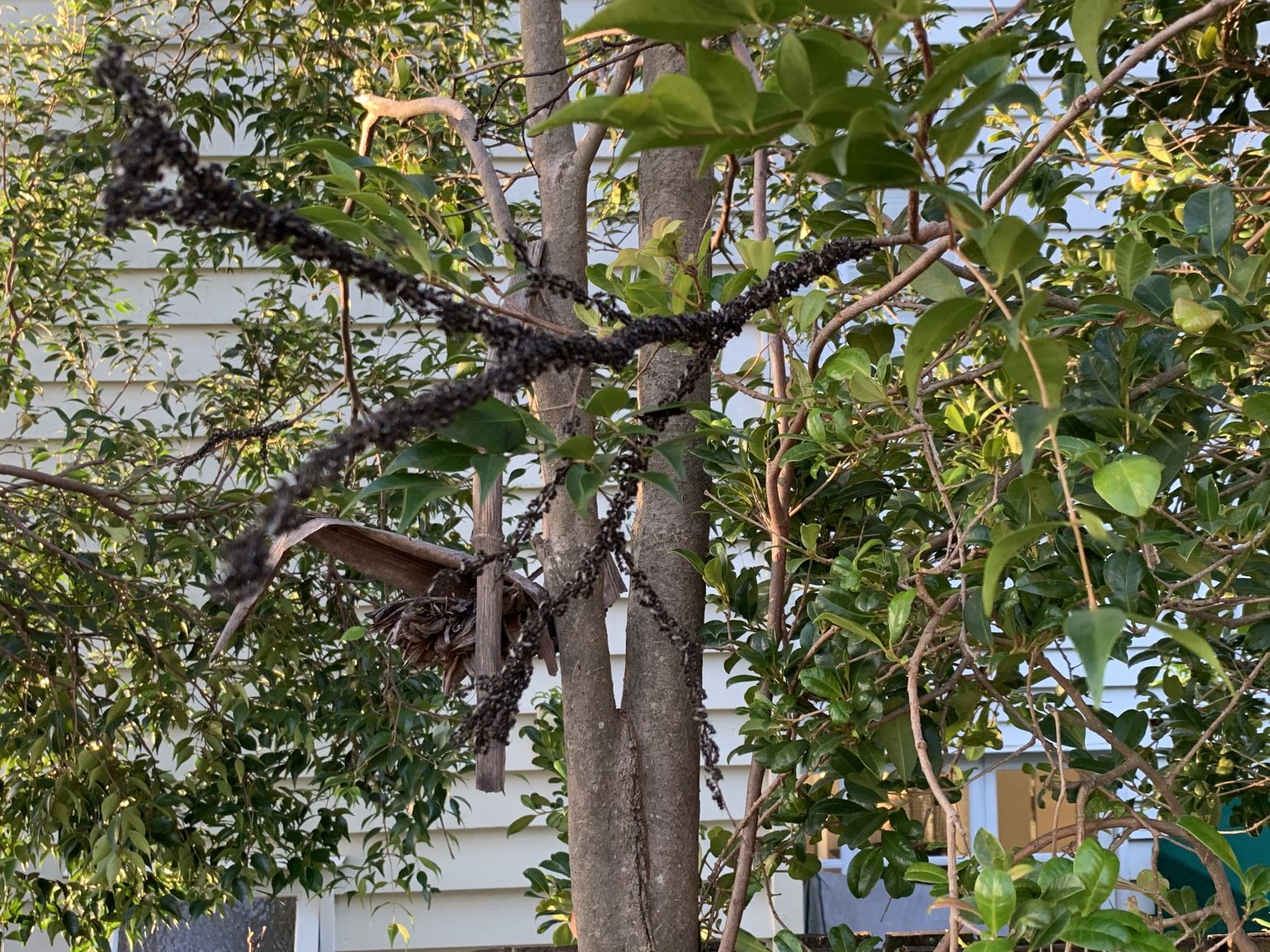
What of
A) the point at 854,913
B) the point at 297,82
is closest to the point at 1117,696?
the point at 854,913

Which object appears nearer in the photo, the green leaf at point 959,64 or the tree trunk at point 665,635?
the green leaf at point 959,64

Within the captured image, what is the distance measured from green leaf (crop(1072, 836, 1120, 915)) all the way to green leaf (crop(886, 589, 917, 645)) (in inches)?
12.0

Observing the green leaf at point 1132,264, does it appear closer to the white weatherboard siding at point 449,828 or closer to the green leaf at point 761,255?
the green leaf at point 761,255

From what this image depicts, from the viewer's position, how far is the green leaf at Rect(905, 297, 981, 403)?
59 cm

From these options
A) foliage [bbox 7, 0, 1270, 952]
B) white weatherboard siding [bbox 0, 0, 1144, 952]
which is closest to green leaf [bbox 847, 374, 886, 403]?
foliage [bbox 7, 0, 1270, 952]

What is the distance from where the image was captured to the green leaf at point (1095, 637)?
48 cm

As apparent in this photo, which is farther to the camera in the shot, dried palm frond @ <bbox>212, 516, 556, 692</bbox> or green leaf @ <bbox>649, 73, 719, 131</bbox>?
dried palm frond @ <bbox>212, 516, 556, 692</bbox>

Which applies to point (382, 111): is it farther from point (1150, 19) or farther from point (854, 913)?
point (854, 913)

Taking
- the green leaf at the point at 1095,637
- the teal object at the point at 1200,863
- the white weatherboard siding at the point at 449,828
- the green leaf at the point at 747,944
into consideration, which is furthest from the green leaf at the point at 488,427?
the teal object at the point at 1200,863

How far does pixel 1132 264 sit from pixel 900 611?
15.7 inches

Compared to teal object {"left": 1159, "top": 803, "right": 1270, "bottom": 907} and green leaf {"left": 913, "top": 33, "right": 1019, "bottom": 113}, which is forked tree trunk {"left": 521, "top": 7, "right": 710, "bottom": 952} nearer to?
green leaf {"left": 913, "top": 33, "right": 1019, "bottom": 113}

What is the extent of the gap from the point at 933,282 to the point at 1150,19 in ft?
4.07

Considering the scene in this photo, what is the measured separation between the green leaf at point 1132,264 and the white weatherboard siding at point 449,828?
8.00ft

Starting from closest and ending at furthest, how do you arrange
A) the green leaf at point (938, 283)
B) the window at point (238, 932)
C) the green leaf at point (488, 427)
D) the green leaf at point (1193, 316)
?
the green leaf at point (488, 427) → the green leaf at point (938, 283) → the green leaf at point (1193, 316) → the window at point (238, 932)
